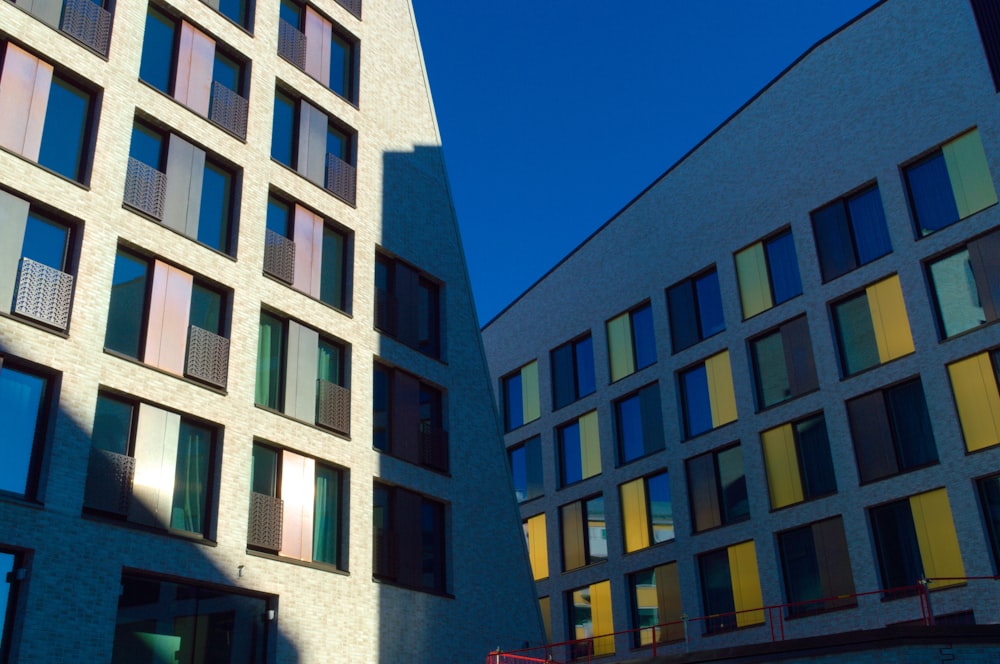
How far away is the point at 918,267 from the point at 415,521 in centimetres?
1795

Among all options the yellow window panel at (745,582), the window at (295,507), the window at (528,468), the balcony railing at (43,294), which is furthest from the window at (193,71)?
the window at (528,468)

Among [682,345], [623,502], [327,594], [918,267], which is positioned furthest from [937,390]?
[327,594]

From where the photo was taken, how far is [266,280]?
27.0 meters

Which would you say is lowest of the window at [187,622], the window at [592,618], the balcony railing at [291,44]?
the window at [187,622]

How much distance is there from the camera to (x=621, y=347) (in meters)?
45.0

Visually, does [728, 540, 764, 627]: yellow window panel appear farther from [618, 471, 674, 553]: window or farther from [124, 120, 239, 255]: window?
[124, 120, 239, 255]: window

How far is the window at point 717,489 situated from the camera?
38250 millimetres

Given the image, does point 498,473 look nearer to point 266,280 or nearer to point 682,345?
point 266,280

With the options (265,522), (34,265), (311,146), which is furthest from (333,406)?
(34,265)

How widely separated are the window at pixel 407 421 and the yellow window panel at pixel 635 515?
542 inches

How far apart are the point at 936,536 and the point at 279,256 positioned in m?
20.6

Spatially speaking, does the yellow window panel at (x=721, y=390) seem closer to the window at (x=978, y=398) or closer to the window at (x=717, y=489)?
the window at (x=717, y=489)

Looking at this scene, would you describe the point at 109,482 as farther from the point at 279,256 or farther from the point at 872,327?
the point at 872,327

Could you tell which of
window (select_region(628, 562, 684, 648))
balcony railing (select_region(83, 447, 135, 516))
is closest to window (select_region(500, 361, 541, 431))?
window (select_region(628, 562, 684, 648))
